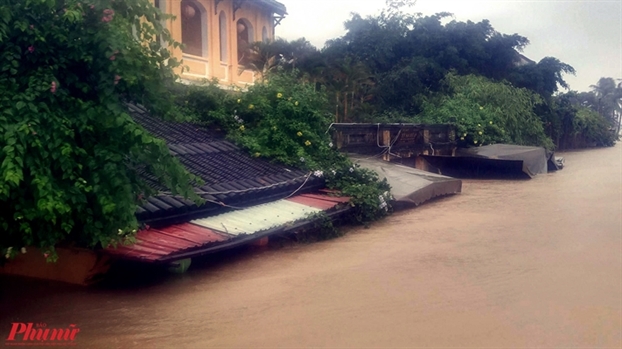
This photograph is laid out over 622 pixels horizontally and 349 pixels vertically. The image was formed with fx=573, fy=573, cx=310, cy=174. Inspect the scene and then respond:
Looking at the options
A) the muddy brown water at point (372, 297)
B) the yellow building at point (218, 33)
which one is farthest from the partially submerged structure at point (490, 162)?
the muddy brown water at point (372, 297)

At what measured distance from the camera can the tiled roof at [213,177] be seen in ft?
23.0

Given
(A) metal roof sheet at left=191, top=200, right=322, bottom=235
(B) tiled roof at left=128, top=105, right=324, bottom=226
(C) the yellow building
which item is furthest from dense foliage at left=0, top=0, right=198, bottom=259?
(C) the yellow building

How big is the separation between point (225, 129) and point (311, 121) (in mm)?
1651

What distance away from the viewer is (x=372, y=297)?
6.24 metres

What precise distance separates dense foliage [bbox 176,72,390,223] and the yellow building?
2823 millimetres

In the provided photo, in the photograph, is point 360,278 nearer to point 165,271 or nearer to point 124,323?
point 165,271

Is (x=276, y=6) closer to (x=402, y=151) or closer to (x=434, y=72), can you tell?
(x=402, y=151)

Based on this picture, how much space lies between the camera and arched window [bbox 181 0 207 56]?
14.8 m

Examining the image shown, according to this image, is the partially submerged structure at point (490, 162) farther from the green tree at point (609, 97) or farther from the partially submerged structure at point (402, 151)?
the green tree at point (609, 97)

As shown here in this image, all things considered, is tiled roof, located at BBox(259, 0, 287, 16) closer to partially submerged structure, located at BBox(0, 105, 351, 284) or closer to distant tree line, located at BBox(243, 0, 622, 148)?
distant tree line, located at BBox(243, 0, 622, 148)

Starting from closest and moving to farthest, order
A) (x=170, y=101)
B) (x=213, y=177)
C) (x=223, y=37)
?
(x=170, y=101)
(x=213, y=177)
(x=223, y=37)

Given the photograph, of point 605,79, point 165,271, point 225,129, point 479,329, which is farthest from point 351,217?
point 605,79

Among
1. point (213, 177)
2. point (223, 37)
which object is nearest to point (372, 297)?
point (213, 177)

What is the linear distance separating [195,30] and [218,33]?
2.07 ft
